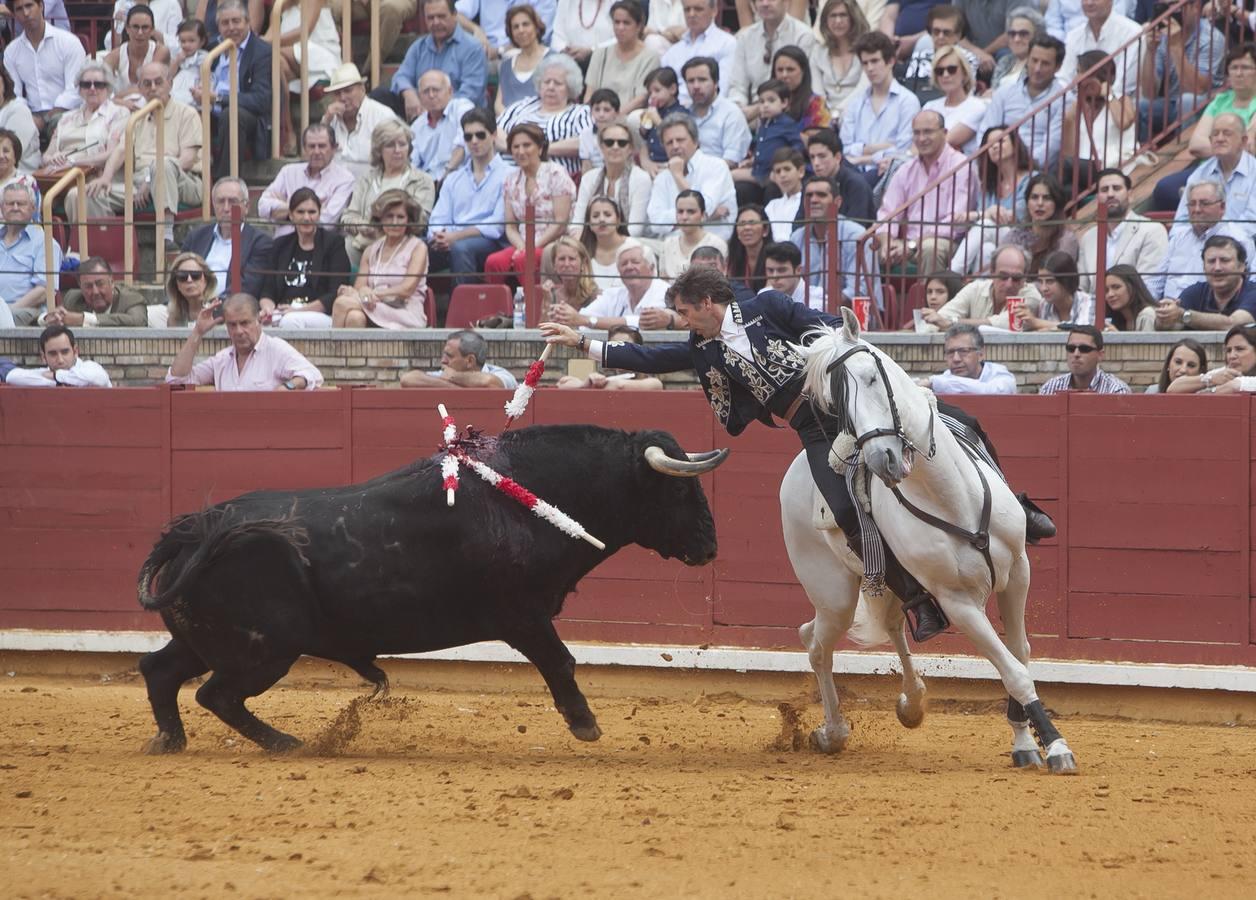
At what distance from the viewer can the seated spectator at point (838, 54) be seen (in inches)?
478

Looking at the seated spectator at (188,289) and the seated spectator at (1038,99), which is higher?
the seated spectator at (1038,99)

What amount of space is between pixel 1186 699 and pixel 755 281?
Answer: 11.5ft

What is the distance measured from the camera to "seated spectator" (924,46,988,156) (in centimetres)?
1126

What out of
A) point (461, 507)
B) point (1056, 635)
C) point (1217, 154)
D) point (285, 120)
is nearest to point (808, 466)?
point (461, 507)

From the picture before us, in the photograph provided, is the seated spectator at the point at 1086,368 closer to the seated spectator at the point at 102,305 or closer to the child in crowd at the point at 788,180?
the child in crowd at the point at 788,180

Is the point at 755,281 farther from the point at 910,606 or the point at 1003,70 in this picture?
the point at 910,606

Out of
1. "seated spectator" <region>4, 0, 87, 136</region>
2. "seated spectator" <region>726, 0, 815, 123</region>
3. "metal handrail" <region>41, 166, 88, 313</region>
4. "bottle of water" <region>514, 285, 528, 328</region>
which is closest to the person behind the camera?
"bottle of water" <region>514, 285, 528, 328</region>

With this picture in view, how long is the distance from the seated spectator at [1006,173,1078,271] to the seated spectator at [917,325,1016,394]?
1.15 meters

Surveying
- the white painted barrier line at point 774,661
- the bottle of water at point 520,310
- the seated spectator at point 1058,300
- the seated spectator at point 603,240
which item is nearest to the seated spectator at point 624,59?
the seated spectator at point 603,240

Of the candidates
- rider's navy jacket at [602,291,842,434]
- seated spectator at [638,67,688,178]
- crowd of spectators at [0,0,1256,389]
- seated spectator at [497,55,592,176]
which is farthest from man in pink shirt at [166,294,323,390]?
rider's navy jacket at [602,291,842,434]

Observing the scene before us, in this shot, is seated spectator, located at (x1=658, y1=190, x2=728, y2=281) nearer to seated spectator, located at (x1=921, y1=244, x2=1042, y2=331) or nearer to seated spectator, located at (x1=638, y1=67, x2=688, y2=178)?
seated spectator, located at (x1=638, y1=67, x2=688, y2=178)

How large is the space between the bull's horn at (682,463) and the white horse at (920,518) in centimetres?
37

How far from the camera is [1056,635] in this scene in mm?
8617

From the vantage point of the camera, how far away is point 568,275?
408 inches
